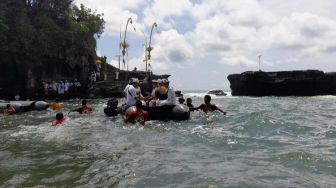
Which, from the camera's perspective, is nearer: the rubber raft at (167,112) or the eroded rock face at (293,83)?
the rubber raft at (167,112)

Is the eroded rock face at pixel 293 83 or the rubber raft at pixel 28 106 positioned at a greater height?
the eroded rock face at pixel 293 83

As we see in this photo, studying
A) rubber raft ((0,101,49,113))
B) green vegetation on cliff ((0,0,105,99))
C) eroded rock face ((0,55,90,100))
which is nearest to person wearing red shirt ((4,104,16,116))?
rubber raft ((0,101,49,113))

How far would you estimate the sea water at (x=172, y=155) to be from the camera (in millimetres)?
8070

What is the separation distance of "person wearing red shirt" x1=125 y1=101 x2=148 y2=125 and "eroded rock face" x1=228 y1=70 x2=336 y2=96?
156 feet

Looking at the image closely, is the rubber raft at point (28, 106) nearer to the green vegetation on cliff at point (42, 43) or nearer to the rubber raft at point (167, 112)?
the rubber raft at point (167, 112)

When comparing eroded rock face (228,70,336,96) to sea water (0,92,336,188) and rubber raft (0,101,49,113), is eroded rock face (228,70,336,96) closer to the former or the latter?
rubber raft (0,101,49,113)

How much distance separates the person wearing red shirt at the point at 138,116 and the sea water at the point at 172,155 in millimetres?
312

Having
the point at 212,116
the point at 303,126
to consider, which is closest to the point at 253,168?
the point at 303,126

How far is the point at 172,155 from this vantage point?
1045 centimetres

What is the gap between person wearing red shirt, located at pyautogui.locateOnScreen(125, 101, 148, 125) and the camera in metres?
16.4

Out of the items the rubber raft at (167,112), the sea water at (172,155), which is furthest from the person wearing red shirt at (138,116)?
the rubber raft at (167,112)

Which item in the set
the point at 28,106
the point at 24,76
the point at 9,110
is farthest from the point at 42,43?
the point at 9,110

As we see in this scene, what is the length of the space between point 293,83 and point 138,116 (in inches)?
1894

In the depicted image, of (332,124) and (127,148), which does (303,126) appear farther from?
(127,148)
